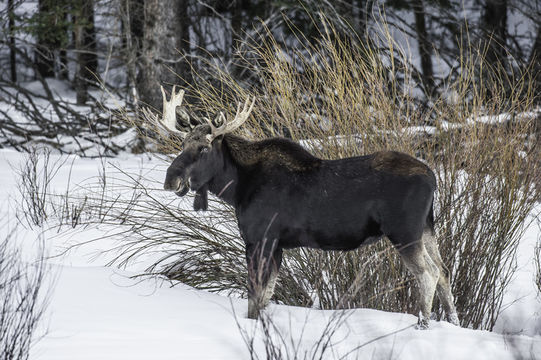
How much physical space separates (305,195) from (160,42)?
6.59 metres

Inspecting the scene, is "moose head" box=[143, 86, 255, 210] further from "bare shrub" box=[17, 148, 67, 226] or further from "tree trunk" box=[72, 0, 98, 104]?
"tree trunk" box=[72, 0, 98, 104]

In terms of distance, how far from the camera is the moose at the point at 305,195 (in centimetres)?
345

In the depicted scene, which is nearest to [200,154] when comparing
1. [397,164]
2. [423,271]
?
[397,164]

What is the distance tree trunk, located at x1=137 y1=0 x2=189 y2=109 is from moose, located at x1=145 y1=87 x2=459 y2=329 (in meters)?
5.99

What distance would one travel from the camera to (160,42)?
31.7ft

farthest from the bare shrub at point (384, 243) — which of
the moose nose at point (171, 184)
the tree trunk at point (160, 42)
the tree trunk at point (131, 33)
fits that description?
the tree trunk at point (131, 33)

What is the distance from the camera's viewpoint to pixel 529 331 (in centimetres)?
543

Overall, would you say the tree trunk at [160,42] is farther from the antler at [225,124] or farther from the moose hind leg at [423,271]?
the moose hind leg at [423,271]

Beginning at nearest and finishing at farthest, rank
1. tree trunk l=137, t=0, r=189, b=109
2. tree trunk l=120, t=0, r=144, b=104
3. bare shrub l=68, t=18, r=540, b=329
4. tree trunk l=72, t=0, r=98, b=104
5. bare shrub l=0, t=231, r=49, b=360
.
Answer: bare shrub l=0, t=231, r=49, b=360
bare shrub l=68, t=18, r=540, b=329
tree trunk l=137, t=0, r=189, b=109
tree trunk l=120, t=0, r=144, b=104
tree trunk l=72, t=0, r=98, b=104

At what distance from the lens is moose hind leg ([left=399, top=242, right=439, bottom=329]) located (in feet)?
11.3

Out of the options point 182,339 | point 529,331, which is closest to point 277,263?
point 182,339

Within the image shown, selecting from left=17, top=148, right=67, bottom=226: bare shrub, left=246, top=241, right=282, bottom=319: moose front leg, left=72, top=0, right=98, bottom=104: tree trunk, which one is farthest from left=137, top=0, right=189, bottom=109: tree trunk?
left=246, top=241, right=282, bottom=319: moose front leg

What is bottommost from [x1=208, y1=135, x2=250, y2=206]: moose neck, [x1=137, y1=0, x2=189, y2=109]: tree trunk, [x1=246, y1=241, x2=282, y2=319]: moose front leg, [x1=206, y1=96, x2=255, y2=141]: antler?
[x1=246, y1=241, x2=282, y2=319]: moose front leg

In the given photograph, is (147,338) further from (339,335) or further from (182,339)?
(339,335)
